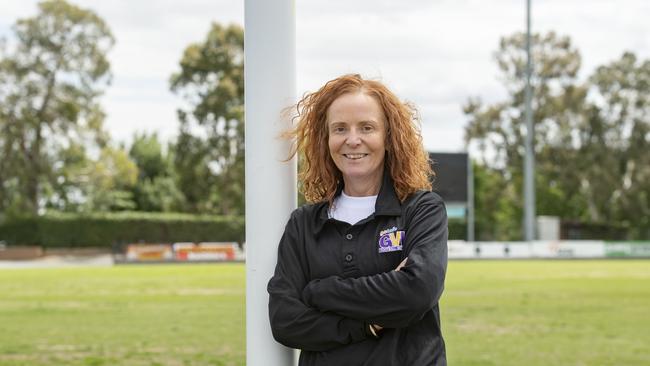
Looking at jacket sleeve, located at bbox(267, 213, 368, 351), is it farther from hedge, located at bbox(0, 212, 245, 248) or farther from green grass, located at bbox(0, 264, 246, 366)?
hedge, located at bbox(0, 212, 245, 248)

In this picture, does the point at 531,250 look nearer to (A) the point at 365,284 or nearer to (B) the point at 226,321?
(B) the point at 226,321

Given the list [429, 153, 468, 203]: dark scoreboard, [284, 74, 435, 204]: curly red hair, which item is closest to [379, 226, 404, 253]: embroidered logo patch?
[284, 74, 435, 204]: curly red hair

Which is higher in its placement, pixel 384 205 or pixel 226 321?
pixel 384 205

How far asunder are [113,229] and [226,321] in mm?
34280

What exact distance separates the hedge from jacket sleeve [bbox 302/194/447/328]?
4254 centimetres

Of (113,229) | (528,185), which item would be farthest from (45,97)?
(528,185)

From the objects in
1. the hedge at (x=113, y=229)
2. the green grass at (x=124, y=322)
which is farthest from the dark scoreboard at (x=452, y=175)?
the green grass at (x=124, y=322)

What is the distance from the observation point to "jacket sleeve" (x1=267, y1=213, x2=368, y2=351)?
8.24 feet

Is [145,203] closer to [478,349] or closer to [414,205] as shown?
[478,349]

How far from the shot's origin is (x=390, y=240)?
2.57 m

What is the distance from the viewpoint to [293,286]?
2.58 metres

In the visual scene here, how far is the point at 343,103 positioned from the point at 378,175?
24cm

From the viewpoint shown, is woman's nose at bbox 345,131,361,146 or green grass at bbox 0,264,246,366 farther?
green grass at bbox 0,264,246,366

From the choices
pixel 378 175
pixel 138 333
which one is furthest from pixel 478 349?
pixel 378 175
